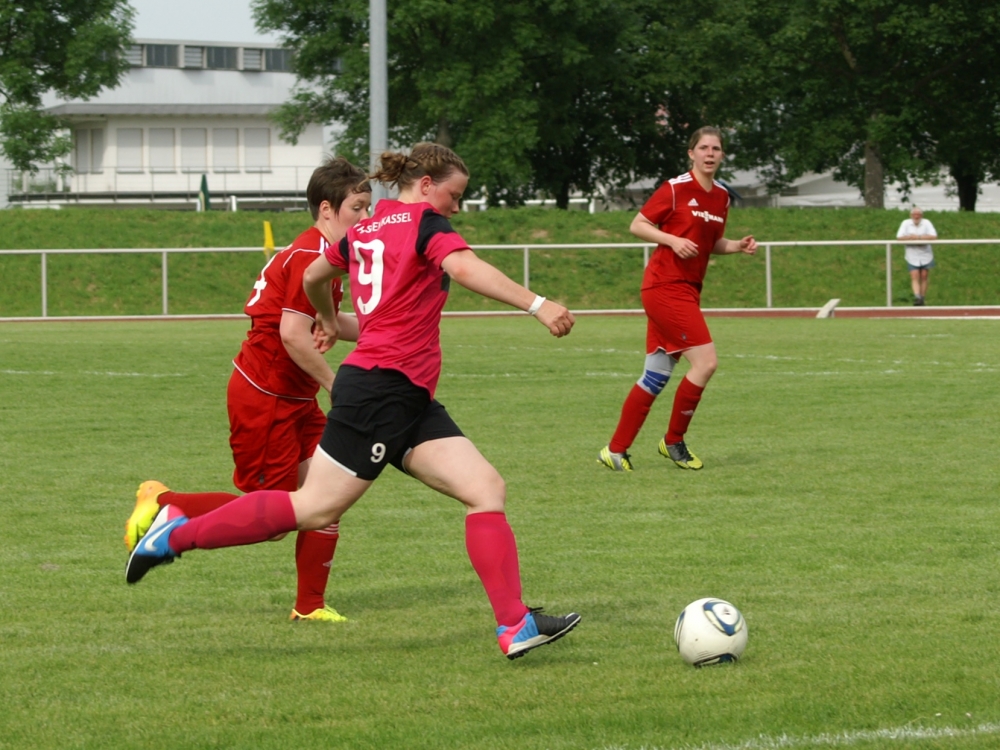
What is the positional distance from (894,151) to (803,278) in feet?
58.4

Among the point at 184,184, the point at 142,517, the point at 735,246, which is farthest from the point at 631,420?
the point at 184,184

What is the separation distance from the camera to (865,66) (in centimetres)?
4500

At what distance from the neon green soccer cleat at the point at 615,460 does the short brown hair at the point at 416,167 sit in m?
4.62

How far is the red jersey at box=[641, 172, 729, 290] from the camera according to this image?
903 centimetres

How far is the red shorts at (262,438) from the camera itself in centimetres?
541

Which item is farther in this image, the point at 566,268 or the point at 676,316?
the point at 566,268

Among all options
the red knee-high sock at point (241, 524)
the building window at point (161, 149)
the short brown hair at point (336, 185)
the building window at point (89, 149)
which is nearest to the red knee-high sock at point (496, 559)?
the red knee-high sock at point (241, 524)

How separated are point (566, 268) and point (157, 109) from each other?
46.7 m

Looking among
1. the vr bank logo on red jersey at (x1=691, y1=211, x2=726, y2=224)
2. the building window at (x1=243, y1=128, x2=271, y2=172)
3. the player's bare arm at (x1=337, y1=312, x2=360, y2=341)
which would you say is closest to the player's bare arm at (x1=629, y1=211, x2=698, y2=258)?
the vr bank logo on red jersey at (x1=691, y1=211, x2=726, y2=224)

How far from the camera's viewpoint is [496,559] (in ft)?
14.9

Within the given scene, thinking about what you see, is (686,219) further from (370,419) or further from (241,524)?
(241,524)

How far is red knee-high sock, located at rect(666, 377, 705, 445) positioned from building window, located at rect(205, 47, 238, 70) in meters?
74.2

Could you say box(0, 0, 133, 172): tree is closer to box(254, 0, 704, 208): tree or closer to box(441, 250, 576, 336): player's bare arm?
box(254, 0, 704, 208): tree

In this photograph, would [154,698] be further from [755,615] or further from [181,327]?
[181,327]
